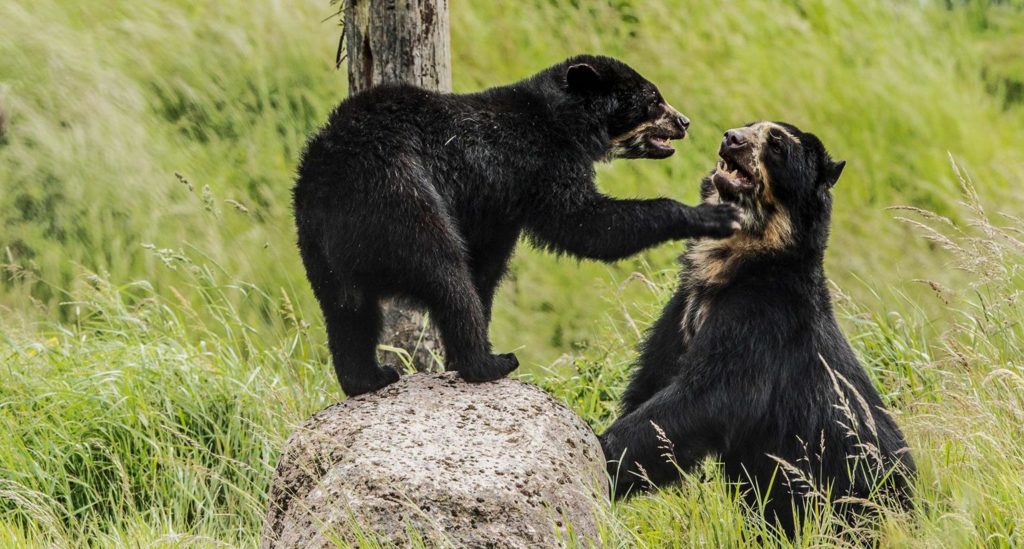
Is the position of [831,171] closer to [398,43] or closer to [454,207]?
[454,207]

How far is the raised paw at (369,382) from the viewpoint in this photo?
456cm

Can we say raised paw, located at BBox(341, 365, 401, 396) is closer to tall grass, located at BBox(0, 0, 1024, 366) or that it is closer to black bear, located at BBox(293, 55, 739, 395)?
black bear, located at BBox(293, 55, 739, 395)

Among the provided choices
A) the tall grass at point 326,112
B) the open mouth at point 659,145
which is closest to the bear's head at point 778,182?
the open mouth at point 659,145

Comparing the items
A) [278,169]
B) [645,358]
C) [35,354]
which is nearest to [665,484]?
[645,358]

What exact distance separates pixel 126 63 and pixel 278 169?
143cm

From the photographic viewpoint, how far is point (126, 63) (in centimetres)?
886

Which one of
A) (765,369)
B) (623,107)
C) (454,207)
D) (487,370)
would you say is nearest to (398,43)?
(623,107)

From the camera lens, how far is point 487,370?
4430 millimetres

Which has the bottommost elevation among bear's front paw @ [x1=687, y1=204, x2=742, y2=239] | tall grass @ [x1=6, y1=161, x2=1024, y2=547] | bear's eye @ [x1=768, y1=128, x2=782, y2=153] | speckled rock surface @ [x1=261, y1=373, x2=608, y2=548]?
tall grass @ [x1=6, y1=161, x2=1024, y2=547]

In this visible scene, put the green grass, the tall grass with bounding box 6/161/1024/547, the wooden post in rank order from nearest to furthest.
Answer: the tall grass with bounding box 6/161/1024/547 < the green grass < the wooden post

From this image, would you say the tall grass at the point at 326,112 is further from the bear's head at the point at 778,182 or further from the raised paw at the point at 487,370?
the raised paw at the point at 487,370

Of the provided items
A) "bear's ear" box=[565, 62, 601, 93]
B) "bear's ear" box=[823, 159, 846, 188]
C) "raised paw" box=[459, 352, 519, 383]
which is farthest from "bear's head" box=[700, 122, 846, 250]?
"raised paw" box=[459, 352, 519, 383]

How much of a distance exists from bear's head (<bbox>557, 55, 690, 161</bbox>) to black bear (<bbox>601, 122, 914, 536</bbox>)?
48cm

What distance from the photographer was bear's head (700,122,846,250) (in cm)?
491
